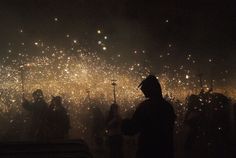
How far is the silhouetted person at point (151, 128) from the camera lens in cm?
487

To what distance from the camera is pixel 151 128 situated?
4.90 metres

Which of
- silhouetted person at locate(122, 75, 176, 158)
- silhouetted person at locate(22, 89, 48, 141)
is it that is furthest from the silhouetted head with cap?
silhouetted person at locate(22, 89, 48, 141)

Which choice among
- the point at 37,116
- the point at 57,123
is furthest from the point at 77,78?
the point at 57,123

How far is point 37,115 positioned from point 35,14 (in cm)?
732

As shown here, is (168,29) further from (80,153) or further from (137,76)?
(80,153)

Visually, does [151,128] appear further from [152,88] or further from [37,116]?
[37,116]

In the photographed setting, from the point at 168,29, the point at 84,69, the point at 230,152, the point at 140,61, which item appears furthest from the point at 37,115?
the point at 168,29

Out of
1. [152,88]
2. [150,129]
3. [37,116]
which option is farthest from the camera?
[37,116]

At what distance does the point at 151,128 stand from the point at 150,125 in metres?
0.03

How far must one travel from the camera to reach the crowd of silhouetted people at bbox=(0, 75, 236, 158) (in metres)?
4.89

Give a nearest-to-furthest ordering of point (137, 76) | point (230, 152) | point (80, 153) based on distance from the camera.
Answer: point (80, 153), point (230, 152), point (137, 76)

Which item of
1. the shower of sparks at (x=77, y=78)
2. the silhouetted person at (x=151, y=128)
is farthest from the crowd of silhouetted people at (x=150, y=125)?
the shower of sparks at (x=77, y=78)

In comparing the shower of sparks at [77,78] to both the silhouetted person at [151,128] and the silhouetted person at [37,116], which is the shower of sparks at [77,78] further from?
the silhouetted person at [151,128]

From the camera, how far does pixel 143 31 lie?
17328mm
